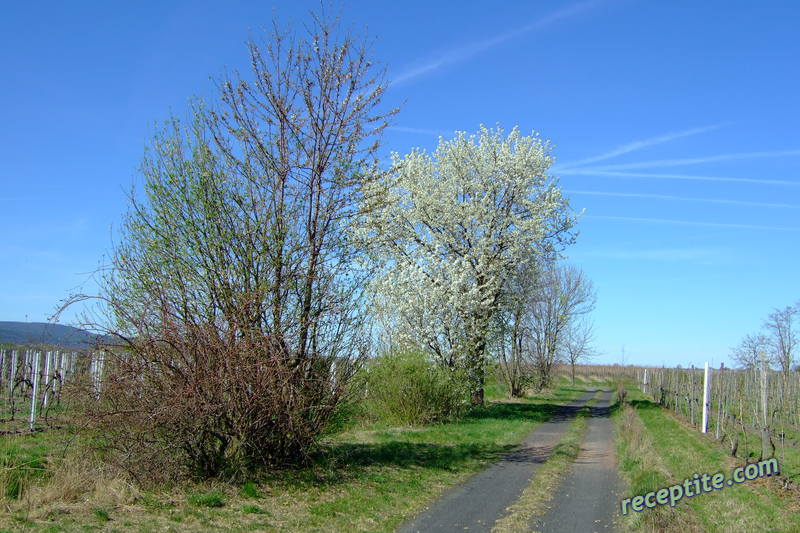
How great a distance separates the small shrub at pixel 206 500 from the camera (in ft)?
24.8

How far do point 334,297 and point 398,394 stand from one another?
832 centimetres

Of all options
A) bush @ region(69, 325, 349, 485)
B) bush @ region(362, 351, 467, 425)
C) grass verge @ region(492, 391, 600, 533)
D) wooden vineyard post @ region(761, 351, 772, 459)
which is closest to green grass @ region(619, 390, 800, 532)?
wooden vineyard post @ region(761, 351, 772, 459)

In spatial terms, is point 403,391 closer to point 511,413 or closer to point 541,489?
point 511,413

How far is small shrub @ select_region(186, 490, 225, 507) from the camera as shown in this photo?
7551mm

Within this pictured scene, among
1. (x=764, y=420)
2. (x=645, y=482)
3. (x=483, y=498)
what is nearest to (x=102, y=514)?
(x=483, y=498)

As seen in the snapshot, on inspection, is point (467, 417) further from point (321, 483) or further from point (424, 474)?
point (321, 483)

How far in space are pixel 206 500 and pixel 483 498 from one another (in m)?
3.87

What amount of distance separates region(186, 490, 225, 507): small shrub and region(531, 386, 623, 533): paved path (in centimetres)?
377

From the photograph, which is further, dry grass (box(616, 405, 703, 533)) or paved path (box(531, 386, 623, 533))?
paved path (box(531, 386, 623, 533))

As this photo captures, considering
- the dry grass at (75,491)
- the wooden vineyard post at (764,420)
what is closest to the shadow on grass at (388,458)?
the dry grass at (75,491)

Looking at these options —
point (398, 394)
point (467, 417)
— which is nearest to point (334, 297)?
point (398, 394)

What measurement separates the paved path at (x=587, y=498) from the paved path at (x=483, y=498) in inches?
24.9

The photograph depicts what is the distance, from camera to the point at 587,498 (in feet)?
30.7

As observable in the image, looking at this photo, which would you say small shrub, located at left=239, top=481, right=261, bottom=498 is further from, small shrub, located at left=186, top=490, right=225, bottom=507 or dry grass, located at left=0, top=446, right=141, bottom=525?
dry grass, located at left=0, top=446, right=141, bottom=525
